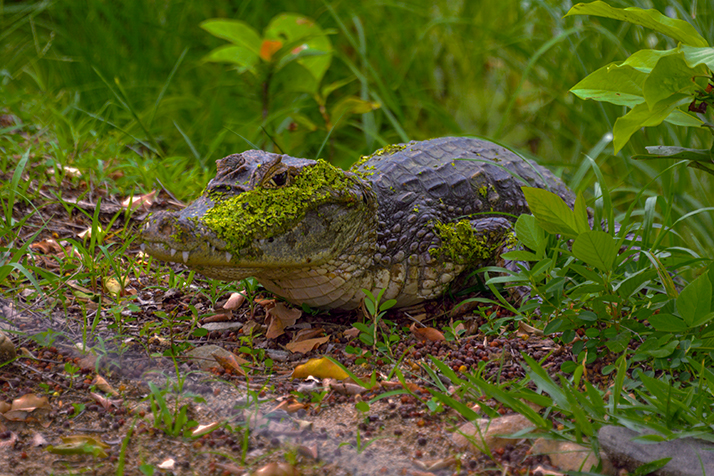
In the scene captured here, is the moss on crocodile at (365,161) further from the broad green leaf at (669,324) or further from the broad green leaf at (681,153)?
the broad green leaf at (669,324)

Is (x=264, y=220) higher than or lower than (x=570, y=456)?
higher

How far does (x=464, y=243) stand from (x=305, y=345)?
950 mm

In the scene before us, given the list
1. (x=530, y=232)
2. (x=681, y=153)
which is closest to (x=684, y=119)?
(x=681, y=153)

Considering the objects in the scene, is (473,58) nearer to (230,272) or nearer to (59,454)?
(230,272)

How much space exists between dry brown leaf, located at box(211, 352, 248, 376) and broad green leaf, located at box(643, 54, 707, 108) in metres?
1.69

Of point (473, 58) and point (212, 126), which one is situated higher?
point (473, 58)

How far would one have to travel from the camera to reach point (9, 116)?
4535mm

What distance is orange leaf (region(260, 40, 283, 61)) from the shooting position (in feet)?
15.5

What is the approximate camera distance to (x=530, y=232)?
2359mm

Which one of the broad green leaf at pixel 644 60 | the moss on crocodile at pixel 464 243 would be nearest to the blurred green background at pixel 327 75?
the moss on crocodile at pixel 464 243

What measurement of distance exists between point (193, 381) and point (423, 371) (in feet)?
2.86

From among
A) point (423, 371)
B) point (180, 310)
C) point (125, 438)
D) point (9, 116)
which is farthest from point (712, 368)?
point (9, 116)

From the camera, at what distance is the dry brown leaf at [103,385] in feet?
6.86

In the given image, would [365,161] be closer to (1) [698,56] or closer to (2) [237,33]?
(1) [698,56]
